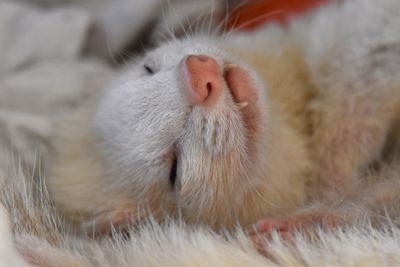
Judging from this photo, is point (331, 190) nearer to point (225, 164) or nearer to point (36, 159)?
point (225, 164)

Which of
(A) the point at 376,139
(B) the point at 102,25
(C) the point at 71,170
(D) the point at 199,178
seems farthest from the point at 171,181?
(B) the point at 102,25

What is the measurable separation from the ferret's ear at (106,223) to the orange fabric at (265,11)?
0.62m

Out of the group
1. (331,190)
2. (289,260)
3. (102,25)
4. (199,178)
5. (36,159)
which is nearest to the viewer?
(289,260)

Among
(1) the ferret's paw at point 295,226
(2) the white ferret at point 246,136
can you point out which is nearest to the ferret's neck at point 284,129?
(2) the white ferret at point 246,136

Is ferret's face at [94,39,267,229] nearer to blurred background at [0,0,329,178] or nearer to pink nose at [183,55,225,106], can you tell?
pink nose at [183,55,225,106]

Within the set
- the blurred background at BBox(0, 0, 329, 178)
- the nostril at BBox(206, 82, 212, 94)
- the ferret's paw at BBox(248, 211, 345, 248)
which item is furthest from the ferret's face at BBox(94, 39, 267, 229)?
the blurred background at BBox(0, 0, 329, 178)

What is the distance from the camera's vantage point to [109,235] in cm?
105

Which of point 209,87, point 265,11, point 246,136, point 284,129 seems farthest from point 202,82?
point 265,11

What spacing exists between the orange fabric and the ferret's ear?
0.62 metres

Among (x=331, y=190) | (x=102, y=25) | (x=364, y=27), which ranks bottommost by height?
(x=331, y=190)

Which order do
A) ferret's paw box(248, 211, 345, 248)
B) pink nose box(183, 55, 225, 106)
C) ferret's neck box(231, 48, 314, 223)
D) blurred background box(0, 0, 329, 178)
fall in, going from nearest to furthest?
ferret's paw box(248, 211, 345, 248) < pink nose box(183, 55, 225, 106) < ferret's neck box(231, 48, 314, 223) < blurred background box(0, 0, 329, 178)

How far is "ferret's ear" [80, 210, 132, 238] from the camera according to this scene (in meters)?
1.07

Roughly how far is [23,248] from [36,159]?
449 mm

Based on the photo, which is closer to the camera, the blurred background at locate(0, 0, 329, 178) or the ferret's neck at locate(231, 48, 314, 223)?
the ferret's neck at locate(231, 48, 314, 223)
